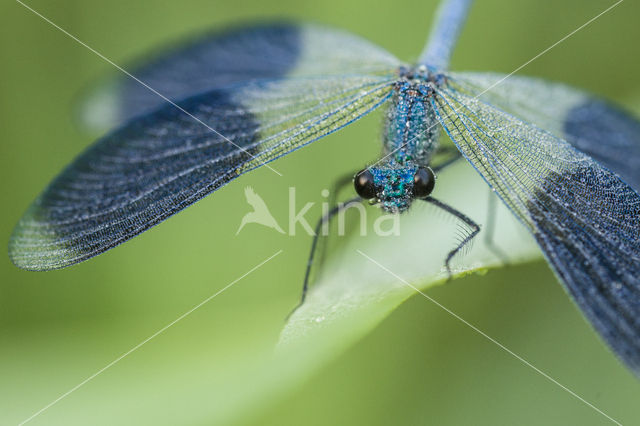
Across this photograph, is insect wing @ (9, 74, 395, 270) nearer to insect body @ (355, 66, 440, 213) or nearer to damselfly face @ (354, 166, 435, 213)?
insect body @ (355, 66, 440, 213)

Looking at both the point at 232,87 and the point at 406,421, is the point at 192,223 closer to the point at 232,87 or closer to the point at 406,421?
the point at 232,87

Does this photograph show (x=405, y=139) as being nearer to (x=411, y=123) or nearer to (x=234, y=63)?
(x=411, y=123)

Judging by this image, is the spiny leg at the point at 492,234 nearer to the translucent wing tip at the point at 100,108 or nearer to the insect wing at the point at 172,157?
the insect wing at the point at 172,157

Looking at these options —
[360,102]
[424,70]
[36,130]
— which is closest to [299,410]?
[360,102]

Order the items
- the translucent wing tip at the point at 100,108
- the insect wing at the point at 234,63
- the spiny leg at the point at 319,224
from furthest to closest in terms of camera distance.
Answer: the insect wing at the point at 234,63 < the translucent wing tip at the point at 100,108 < the spiny leg at the point at 319,224

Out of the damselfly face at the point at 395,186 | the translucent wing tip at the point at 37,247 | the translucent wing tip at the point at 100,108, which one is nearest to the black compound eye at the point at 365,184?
the damselfly face at the point at 395,186

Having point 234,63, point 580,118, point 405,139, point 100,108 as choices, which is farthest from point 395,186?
point 100,108
